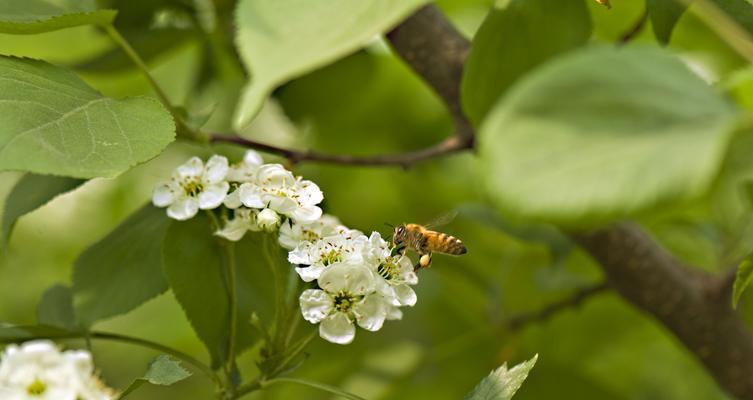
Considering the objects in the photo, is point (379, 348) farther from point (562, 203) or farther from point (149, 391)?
point (562, 203)

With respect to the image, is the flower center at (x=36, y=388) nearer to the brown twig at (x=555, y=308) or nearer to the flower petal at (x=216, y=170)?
the flower petal at (x=216, y=170)

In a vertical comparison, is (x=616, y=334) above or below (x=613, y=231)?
below

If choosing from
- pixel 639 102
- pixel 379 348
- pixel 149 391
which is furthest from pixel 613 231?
pixel 149 391

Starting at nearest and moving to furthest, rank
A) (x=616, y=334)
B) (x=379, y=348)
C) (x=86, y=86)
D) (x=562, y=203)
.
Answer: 1. (x=562, y=203)
2. (x=86, y=86)
3. (x=379, y=348)
4. (x=616, y=334)

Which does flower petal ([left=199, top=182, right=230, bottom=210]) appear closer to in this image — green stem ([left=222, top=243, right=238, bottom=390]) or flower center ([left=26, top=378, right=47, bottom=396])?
green stem ([left=222, top=243, right=238, bottom=390])

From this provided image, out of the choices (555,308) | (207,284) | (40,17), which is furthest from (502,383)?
(555,308)

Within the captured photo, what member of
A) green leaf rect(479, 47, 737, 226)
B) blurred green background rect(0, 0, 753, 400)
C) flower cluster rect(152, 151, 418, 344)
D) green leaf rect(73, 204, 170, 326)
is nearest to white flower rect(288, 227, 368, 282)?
flower cluster rect(152, 151, 418, 344)
